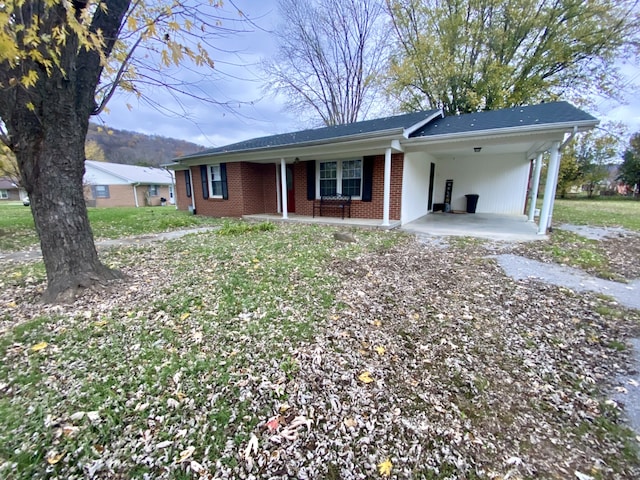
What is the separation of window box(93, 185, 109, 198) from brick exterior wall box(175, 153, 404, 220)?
1963 centimetres

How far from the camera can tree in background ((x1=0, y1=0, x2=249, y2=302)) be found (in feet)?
9.37

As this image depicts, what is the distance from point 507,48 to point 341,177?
13715 mm

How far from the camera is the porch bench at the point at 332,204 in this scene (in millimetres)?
9836

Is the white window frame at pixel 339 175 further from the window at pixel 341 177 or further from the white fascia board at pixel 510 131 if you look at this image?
the white fascia board at pixel 510 131

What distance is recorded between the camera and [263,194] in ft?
40.0

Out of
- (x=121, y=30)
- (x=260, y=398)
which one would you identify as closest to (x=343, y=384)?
(x=260, y=398)

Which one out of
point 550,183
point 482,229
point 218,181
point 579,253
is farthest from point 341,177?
point 579,253

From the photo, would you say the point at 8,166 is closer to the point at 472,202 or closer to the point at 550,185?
the point at 550,185

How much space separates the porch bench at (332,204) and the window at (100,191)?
25293mm

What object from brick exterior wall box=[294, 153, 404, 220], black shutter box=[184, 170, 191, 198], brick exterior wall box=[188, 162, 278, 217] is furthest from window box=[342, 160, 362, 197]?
black shutter box=[184, 170, 191, 198]

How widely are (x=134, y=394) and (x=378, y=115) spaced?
71.0 ft

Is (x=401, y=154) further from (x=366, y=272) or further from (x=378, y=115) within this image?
(x=378, y=115)

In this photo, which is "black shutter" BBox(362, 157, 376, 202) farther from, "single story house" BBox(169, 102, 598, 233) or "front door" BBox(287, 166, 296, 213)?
"front door" BBox(287, 166, 296, 213)

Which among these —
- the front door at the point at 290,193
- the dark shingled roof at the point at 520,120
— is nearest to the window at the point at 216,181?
the front door at the point at 290,193
